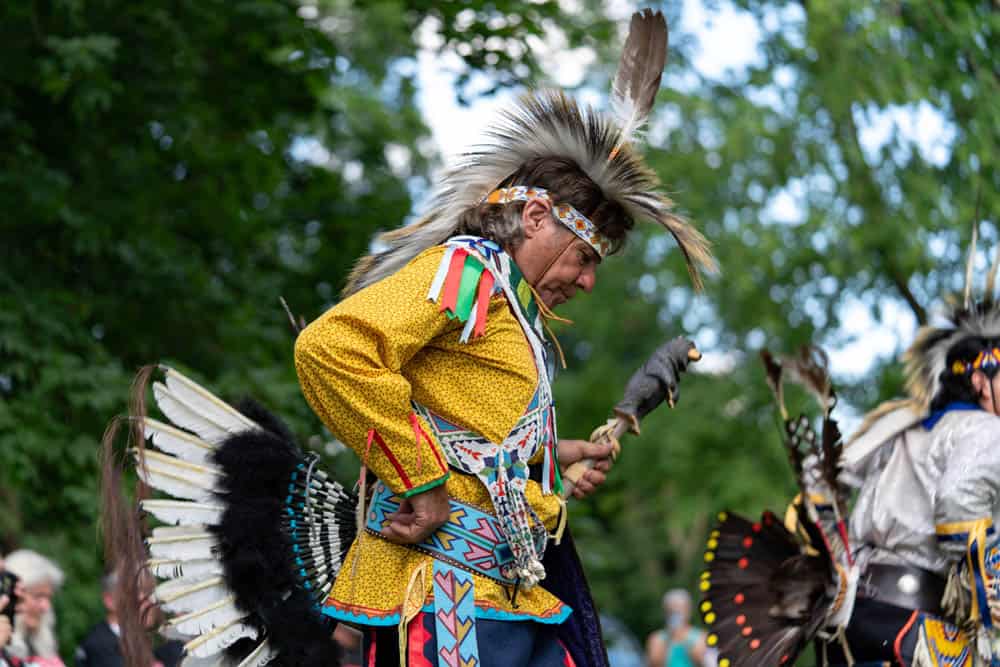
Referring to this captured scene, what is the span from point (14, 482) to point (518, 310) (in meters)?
4.46

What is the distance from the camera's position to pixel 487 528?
134 inches

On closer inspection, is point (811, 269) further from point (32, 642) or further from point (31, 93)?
point (32, 642)

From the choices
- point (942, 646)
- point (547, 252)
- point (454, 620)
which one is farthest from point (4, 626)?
point (942, 646)

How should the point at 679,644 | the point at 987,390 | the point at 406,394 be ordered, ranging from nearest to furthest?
1. the point at 406,394
2. the point at 987,390
3. the point at 679,644

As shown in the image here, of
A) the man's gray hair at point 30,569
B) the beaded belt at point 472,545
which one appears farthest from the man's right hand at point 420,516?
the man's gray hair at point 30,569

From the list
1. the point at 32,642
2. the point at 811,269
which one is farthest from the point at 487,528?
the point at 811,269

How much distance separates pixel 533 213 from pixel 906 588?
7.74 ft

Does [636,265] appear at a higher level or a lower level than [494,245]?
lower

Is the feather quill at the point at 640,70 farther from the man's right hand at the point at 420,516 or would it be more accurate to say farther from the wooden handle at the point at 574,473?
the man's right hand at the point at 420,516

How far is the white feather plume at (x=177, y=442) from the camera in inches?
147

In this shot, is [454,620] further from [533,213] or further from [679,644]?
[679,644]

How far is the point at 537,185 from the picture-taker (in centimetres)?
367

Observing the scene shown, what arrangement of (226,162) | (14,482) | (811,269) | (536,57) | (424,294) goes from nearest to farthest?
(424,294) → (14,482) → (536,57) → (226,162) → (811,269)

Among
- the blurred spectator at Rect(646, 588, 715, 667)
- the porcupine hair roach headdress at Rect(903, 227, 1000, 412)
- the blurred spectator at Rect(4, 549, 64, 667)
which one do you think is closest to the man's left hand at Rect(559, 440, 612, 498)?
the porcupine hair roach headdress at Rect(903, 227, 1000, 412)
